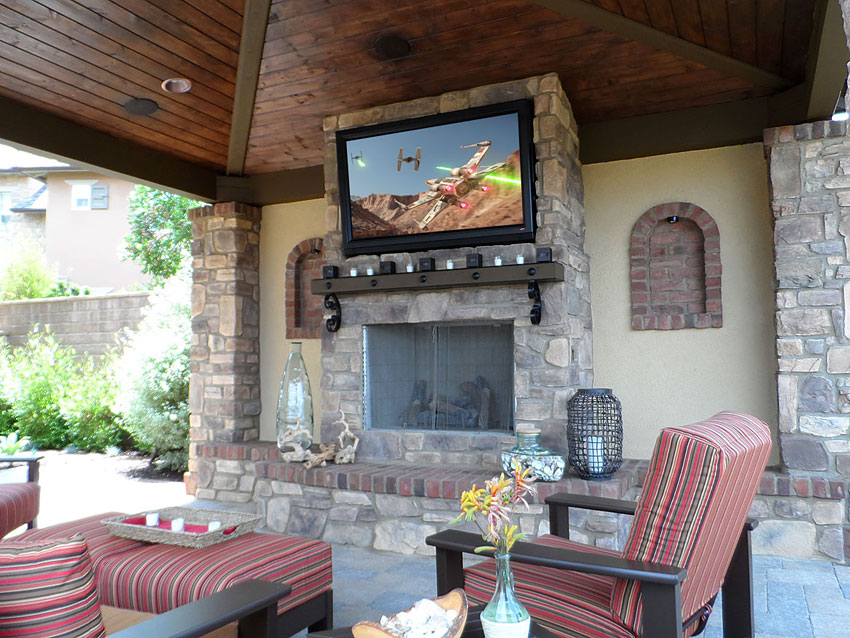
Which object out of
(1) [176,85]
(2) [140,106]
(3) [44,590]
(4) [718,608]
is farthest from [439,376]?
(3) [44,590]

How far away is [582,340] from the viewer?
4.52 metres

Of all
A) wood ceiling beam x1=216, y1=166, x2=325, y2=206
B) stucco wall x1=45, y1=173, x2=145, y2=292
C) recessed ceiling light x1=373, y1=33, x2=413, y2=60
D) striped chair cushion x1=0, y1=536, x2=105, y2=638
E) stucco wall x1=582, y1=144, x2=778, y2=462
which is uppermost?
stucco wall x1=45, y1=173, x2=145, y2=292

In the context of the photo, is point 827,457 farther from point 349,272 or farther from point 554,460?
point 349,272

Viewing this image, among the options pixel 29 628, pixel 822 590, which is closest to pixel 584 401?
pixel 822 590

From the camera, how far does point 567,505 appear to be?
2713 millimetres

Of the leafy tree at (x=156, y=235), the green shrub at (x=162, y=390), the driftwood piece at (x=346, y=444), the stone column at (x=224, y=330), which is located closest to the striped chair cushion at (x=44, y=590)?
the driftwood piece at (x=346, y=444)

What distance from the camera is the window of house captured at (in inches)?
603

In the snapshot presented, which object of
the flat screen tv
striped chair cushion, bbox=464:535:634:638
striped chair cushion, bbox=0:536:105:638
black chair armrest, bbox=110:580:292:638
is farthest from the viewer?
the flat screen tv

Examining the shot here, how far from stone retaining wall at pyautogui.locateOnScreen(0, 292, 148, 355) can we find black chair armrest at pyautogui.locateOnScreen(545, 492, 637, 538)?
7.24 metres

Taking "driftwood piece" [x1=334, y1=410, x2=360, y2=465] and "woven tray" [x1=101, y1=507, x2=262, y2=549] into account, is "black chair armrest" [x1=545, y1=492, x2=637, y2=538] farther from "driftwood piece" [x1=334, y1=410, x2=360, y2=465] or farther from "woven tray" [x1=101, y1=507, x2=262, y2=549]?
"driftwood piece" [x1=334, y1=410, x2=360, y2=465]

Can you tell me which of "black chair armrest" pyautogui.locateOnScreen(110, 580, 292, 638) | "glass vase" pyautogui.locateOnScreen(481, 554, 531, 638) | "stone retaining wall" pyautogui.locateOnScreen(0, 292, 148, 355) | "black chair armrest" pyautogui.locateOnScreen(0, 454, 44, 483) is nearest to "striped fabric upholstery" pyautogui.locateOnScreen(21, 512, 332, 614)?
"black chair armrest" pyautogui.locateOnScreen(110, 580, 292, 638)

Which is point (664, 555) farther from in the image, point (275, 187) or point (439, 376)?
point (275, 187)

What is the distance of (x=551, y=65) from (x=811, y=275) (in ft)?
6.69

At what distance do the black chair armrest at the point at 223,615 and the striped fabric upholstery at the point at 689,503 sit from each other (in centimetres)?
99
